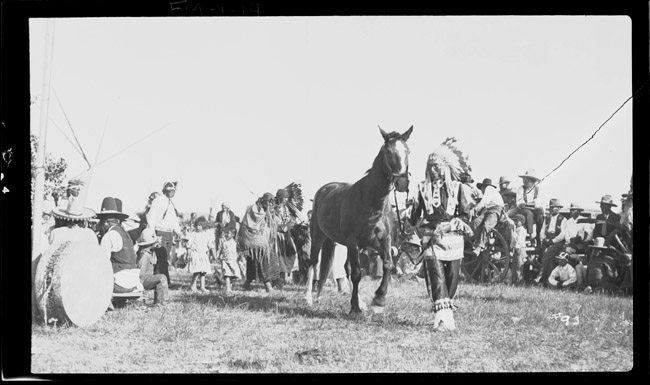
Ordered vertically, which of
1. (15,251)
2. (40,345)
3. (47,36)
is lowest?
(40,345)

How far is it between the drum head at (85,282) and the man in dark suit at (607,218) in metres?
4.10

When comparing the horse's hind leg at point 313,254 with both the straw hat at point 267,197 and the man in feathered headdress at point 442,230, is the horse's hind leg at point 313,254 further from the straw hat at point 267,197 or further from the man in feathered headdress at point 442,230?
the man in feathered headdress at point 442,230

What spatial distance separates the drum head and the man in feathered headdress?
2.63 meters

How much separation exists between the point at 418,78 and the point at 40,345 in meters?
3.84

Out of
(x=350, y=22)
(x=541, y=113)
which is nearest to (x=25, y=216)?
(x=350, y=22)

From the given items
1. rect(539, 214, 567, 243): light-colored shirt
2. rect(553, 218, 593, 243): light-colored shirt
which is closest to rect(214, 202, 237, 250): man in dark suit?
rect(539, 214, 567, 243): light-colored shirt

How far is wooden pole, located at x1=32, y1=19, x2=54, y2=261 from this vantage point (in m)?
7.61

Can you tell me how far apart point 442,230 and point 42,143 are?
11.1ft

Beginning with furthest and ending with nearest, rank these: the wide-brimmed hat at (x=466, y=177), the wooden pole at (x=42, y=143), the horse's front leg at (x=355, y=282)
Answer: the horse's front leg at (x=355, y=282), the wide-brimmed hat at (x=466, y=177), the wooden pole at (x=42, y=143)

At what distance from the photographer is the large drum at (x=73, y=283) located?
25.1ft

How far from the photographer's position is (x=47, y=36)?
25.0 ft

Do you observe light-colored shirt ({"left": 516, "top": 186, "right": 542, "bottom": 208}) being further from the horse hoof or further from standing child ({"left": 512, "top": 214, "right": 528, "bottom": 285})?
the horse hoof

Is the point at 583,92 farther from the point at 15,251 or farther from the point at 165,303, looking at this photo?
the point at 15,251

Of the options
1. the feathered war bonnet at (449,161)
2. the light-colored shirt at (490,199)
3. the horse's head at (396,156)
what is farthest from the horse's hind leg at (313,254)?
the light-colored shirt at (490,199)
